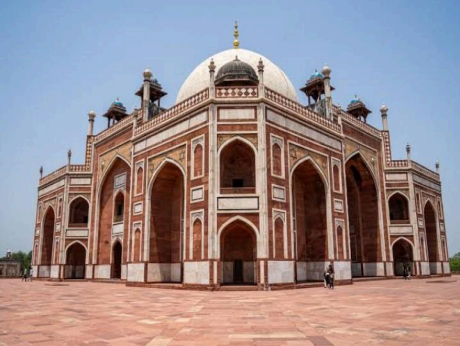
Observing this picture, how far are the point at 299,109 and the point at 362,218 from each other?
10.6 m

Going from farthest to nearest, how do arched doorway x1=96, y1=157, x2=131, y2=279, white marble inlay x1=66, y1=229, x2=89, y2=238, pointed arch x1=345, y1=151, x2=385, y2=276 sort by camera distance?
white marble inlay x1=66, y1=229, x2=89, y2=238, pointed arch x1=345, y1=151, x2=385, y2=276, arched doorway x1=96, y1=157, x2=131, y2=279

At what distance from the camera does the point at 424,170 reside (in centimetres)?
2906

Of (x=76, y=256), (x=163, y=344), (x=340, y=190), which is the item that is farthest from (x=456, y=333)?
(x=76, y=256)

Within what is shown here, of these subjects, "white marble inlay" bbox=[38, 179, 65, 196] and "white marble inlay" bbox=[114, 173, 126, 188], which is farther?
"white marble inlay" bbox=[38, 179, 65, 196]

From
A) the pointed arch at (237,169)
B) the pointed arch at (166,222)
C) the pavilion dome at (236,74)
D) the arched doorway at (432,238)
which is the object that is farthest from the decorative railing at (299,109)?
the arched doorway at (432,238)

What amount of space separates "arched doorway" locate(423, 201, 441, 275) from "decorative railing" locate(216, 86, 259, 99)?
738 inches

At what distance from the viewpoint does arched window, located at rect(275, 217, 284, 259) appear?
52.1 ft

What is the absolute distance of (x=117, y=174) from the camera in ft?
81.6

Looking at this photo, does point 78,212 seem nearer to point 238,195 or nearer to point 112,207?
point 112,207

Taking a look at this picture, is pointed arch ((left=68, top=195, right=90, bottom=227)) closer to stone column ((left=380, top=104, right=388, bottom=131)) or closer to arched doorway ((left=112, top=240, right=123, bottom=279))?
arched doorway ((left=112, top=240, right=123, bottom=279))

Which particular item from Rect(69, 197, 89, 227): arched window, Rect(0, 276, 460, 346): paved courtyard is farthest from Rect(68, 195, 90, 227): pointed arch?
Rect(0, 276, 460, 346): paved courtyard

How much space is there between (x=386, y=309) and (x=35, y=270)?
28275mm

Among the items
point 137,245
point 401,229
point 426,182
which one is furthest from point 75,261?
point 426,182

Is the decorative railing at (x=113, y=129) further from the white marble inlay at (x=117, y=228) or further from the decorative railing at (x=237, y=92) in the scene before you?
the decorative railing at (x=237, y=92)
